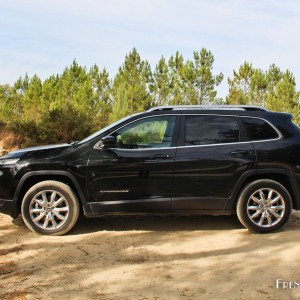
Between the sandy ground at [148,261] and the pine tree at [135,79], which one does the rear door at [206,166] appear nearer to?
the sandy ground at [148,261]

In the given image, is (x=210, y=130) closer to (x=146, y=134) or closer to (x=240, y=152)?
(x=240, y=152)

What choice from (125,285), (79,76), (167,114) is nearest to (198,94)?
(79,76)

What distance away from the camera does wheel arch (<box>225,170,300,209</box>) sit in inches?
223

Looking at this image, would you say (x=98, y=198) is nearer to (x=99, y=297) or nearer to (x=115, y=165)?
(x=115, y=165)

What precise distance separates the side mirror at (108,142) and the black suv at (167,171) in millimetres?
13

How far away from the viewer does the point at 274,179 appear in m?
5.88

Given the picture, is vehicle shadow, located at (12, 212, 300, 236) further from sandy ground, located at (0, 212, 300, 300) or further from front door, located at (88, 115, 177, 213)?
front door, located at (88, 115, 177, 213)

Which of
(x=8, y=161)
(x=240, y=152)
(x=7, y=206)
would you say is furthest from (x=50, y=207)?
(x=240, y=152)

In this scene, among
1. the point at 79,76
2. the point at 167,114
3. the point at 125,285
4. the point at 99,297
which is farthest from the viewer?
the point at 79,76

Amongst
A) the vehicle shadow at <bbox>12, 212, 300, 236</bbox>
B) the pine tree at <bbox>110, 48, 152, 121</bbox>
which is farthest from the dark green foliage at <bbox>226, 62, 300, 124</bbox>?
the vehicle shadow at <bbox>12, 212, 300, 236</bbox>

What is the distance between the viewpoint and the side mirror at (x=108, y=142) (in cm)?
551

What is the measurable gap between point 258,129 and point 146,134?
1589mm

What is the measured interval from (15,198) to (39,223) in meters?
0.46

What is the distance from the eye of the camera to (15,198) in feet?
18.1
